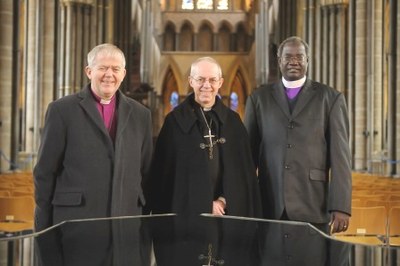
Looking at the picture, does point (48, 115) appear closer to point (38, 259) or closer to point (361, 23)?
point (38, 259)

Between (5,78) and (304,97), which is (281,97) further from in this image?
(5,78)

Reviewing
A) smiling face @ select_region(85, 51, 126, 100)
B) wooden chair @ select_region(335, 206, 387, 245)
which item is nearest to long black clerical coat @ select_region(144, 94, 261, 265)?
smiling face @ select_region(85, 51, 126, 100)

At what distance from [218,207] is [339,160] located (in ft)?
3.11

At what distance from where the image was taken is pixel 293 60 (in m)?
4.90

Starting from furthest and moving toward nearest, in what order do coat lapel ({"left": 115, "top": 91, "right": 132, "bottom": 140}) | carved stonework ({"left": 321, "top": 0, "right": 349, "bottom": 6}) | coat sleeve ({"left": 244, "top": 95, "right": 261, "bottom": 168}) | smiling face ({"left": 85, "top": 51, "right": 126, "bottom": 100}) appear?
carved stonework ({"left": 321, "top": 0, "right": 349, "bottom": 6}) < coat sleeve ({"left": 244, "top": 95, "right": 261, "bottom": 168}) < coat lapel ({"left": 115, "top": 91, "right": 132, "bottom": 140}) < smiling face ({"left": 85, "top": 51, "right": 126, "bottom": 100})

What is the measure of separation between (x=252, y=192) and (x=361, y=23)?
18537 millimetres

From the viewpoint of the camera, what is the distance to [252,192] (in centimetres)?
475

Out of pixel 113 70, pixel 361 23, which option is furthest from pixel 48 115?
pixel 361 23

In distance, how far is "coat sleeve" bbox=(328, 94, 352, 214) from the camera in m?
→ 4.91

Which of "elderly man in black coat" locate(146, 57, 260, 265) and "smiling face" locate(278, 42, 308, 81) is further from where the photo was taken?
"smiling face" locate(278, 42, 308, 81)

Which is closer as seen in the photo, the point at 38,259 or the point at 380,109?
the point at 38,259

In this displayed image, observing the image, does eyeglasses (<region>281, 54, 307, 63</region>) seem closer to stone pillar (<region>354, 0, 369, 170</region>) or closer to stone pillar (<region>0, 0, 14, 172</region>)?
stone pillar (<region>0, 0, 14, 172</region>)

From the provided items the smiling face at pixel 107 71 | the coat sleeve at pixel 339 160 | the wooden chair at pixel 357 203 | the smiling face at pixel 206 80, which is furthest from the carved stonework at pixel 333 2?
the smiling face at pixel 107 71

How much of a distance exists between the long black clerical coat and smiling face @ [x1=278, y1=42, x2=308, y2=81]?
500mm
